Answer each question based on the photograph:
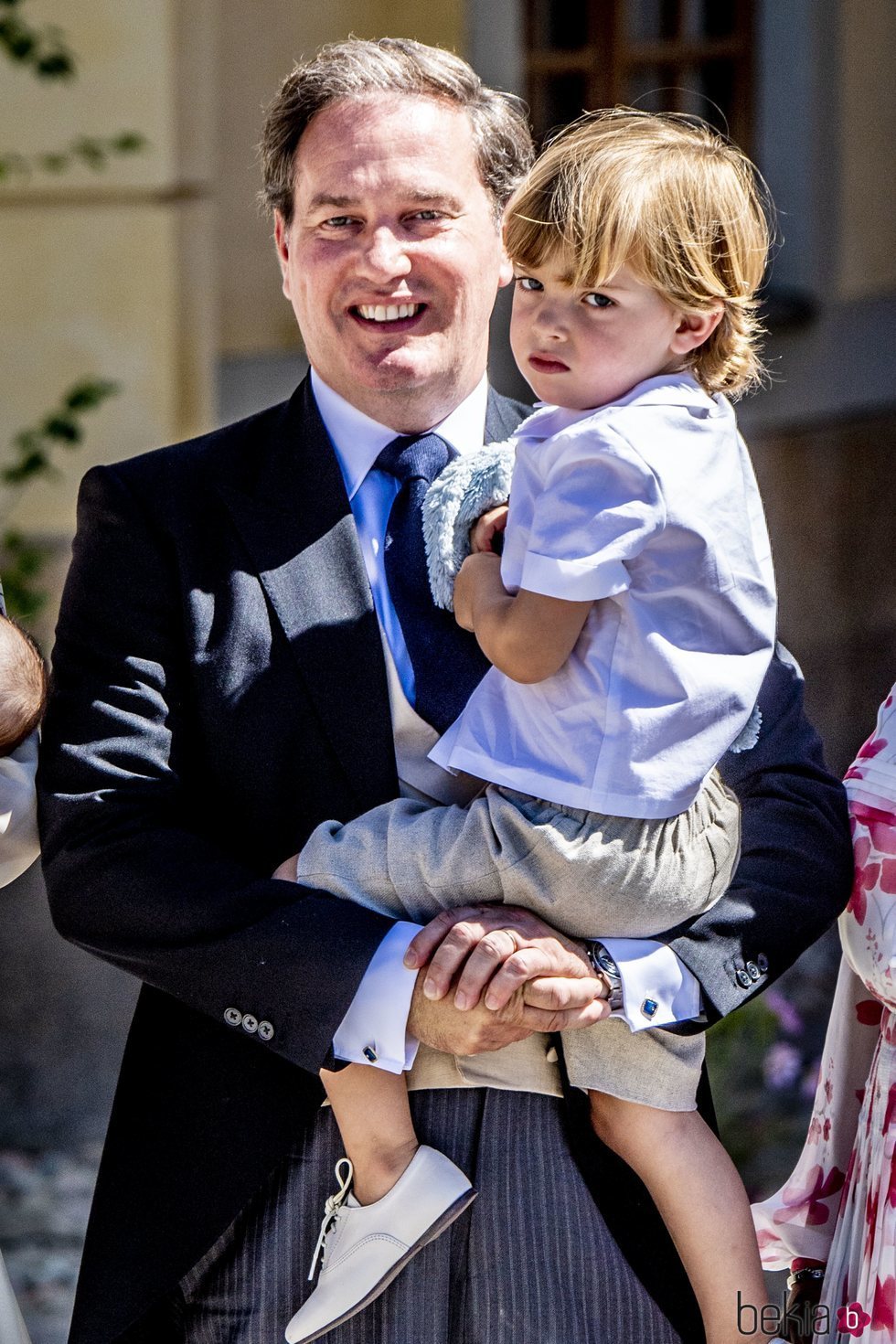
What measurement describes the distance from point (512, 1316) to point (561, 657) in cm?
84

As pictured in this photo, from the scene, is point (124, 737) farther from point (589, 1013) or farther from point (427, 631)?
point (589, 1013)

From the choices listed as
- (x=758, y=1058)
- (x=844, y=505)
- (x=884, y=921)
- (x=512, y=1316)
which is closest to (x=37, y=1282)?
(x=758, y=1058)

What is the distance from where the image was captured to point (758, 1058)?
5027 millimetres

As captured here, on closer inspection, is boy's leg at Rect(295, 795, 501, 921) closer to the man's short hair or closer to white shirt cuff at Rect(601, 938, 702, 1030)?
white shirt cuff at Rect(601, 938, 702, 1030)

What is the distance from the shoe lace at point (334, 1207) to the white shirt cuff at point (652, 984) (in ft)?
1.29

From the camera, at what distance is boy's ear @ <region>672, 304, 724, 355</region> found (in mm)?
2311

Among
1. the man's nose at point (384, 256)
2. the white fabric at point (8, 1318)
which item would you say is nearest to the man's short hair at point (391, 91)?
the man's nose at point (384, 256)

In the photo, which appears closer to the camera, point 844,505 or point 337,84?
point 337,84

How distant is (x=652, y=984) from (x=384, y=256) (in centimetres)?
104

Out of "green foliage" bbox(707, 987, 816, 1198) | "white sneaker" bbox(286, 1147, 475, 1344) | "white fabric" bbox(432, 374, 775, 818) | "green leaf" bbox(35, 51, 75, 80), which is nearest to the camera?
"white fabric" bbox(432, 374, 775, 818)

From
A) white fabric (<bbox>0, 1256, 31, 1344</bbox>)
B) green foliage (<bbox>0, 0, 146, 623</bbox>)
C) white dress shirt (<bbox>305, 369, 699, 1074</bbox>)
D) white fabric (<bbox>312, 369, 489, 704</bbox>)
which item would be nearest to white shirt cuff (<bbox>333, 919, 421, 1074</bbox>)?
white dress shirt (<bbox>305, 369, 699, 1074</bbox>)

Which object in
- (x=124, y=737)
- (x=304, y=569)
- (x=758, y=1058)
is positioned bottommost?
(x=758, y=1058)

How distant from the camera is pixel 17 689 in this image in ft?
7.96

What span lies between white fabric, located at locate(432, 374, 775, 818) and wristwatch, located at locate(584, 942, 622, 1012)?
7.4 inches
